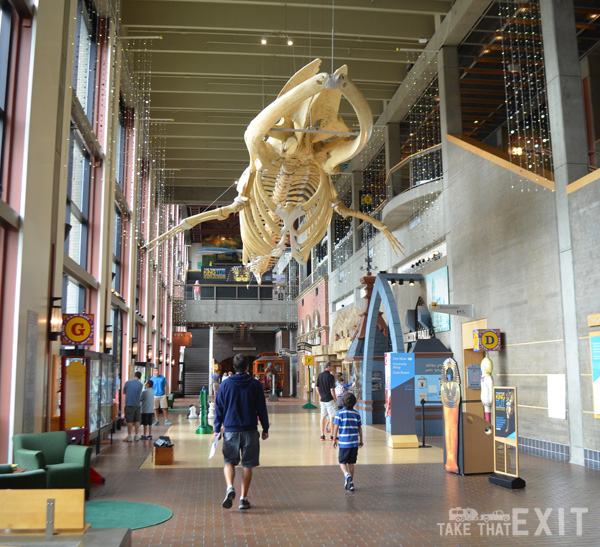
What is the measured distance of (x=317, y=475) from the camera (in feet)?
26.8

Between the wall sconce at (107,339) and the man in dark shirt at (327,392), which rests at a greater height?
the wall sconce at (107,339)

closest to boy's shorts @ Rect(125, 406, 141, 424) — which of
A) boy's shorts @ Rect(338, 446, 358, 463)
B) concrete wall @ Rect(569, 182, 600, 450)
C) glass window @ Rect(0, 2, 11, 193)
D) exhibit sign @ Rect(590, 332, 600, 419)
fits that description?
glass window @ Rect(0, 2, 11, 193)

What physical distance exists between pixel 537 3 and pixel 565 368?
6793 millimetres

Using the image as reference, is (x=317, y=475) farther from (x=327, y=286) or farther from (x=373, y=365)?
(x=327, y=286)

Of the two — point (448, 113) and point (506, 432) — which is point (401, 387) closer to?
point (506, 432)

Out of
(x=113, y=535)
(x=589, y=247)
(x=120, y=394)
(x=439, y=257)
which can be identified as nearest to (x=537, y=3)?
(x=589, y=247)

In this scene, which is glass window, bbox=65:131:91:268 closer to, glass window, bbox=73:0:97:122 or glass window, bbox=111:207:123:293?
glass window, bbox=73:0:97:122

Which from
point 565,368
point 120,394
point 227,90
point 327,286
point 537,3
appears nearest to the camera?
point 565,368

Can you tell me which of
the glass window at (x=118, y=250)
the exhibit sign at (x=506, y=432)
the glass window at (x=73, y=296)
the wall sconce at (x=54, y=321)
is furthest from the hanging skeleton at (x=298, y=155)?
the glass window at (x=118, y=250)

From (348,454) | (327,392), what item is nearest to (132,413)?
(327,392)

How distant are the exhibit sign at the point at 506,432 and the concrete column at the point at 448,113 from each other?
21.5ft

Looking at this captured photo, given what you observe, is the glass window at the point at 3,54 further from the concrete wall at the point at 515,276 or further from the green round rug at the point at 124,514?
the concrete wall at the point at 515,276

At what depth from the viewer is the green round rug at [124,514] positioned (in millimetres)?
5574

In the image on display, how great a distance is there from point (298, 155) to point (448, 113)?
7.28 m
